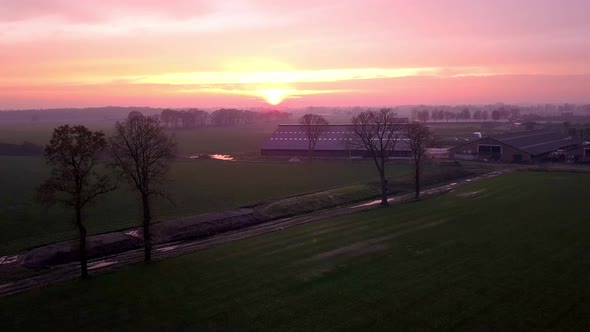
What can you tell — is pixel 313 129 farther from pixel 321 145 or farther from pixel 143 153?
pixel 143 153

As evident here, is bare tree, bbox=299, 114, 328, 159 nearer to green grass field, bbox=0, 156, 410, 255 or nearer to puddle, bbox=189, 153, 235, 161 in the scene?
green grass field, bbox=0, 156, 410, 255

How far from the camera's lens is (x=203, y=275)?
25.4m

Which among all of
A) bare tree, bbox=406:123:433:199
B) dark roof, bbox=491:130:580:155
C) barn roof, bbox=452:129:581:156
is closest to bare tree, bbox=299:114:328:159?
barn roof, bbox=452:129:581:156

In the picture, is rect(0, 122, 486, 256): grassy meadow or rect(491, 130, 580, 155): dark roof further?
rect(491, 130, 580, 155): dark roof

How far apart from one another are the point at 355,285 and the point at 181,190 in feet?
110

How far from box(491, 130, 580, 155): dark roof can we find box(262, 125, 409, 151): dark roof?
27.0 meters

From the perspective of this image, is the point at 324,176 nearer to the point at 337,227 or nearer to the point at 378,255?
the point at 337,227

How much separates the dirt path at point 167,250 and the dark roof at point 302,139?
37.7 m

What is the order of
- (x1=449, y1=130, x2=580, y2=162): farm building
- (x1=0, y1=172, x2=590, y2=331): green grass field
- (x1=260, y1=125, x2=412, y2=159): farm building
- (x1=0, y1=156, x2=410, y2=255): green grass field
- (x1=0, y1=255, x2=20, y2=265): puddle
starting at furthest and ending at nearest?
1. (x1=260, y1=125, x2=412, y2=159): farm building
2. (x1=449, y1=130, x2=580, y2=162): farm building
3. (x1=0, y1=156, x2=410, y2=255): green grass field
4. (x1=0, y1=255, x2=20, y2=265): puddle
5. (x1=0, y1=172, x2=590, y2=331): green grass field

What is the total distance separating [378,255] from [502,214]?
53.7 feet

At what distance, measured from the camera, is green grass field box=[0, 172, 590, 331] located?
19625mm

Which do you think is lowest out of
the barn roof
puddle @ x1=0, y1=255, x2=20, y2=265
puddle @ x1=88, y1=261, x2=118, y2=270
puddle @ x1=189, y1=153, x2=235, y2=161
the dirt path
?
puddle @ x1=88, y1=261, x2=118, y2=270

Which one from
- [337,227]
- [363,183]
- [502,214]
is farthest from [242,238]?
[363,183]

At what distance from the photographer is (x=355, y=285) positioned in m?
23.2
